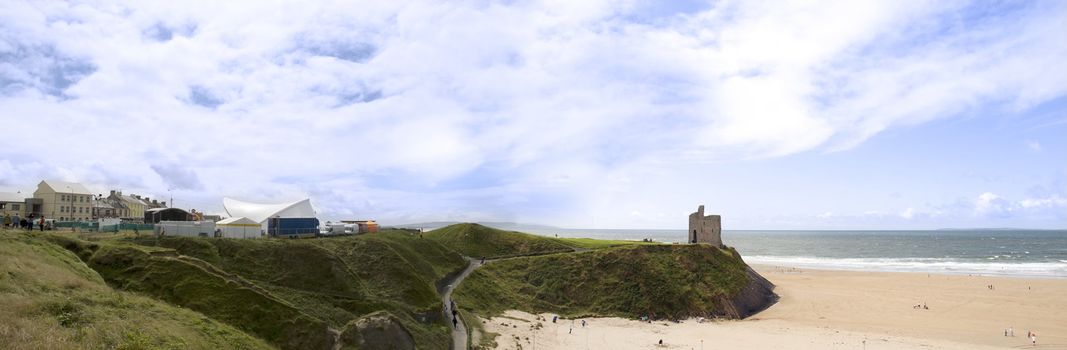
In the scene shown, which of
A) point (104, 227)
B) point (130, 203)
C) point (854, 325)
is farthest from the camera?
point (130, 203)

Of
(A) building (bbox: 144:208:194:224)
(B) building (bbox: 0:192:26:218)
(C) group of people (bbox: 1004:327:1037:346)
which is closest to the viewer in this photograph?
(C) group of people (bbox: 1004:327:1037:346)

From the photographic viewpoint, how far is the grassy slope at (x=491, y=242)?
6850 cm

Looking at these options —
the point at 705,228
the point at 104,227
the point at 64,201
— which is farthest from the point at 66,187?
the point at 705,228

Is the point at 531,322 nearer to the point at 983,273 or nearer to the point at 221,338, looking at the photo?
the point at 221,338

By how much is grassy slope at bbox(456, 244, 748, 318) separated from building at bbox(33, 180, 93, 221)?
54751mm

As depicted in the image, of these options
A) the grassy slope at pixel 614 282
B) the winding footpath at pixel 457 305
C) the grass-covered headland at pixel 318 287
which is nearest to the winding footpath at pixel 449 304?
the winding footpath at pixel 457 305

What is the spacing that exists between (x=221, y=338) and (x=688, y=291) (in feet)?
149

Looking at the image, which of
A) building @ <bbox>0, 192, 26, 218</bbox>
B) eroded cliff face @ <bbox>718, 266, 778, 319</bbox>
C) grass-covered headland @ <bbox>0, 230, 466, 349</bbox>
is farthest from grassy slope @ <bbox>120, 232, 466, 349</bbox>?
building @ <bbox>0, 192, 26, 218</bbox>

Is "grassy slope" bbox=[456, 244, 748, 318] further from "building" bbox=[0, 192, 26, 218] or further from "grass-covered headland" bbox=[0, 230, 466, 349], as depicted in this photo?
"building" bbox=[0, 192, 26, 218]

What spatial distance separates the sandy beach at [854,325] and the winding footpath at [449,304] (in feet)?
Answer: 9.47

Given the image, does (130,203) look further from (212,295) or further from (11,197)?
(212,295)

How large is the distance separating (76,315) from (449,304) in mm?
29371

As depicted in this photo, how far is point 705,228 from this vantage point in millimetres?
75438

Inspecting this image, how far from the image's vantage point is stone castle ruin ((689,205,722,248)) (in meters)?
74.8
